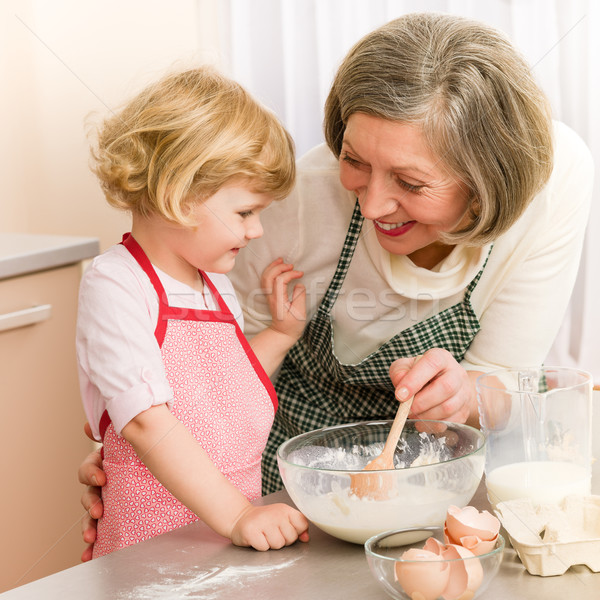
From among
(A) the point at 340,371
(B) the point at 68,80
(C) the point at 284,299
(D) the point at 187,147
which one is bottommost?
(A) the point at 340,371

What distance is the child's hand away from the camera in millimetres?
795

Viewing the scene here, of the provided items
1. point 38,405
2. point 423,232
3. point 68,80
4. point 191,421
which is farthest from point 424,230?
point 68,80

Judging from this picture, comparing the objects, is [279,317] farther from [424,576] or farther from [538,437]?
[424,576]

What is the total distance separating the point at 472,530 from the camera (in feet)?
2.23

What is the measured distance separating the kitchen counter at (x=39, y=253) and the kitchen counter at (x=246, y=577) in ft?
2.96

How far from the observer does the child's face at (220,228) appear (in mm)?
1119

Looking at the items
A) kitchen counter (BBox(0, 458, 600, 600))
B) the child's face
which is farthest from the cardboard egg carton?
the child's face

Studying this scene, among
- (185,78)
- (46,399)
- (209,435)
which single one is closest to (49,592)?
(209,435)

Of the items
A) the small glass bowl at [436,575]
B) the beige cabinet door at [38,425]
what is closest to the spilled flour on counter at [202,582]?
the small glass bowl at [436,575]

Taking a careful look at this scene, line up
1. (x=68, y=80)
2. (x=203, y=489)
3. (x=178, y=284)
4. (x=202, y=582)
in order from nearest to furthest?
(x=202, y=582) → (x=203, y=489) → (x=178, y=284) → (x=68, y=80)

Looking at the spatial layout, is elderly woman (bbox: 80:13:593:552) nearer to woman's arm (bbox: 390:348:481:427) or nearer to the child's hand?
woman's arm (bbox: 390:348:481:427)

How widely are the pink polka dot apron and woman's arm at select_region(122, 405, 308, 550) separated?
0.13 meters

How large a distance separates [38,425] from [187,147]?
88 cm

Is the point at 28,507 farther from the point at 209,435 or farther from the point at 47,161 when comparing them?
the point at 47,161
